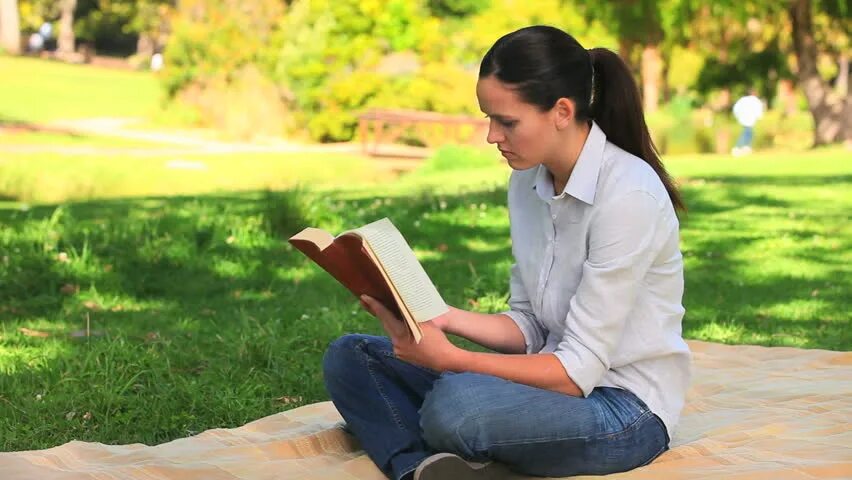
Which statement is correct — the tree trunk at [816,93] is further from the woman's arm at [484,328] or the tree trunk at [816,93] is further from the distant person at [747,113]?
the woman's arm at [484,328]

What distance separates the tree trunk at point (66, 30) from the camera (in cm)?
4953

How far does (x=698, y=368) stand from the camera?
15.1 ft

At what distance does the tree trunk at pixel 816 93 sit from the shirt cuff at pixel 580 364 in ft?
59.7

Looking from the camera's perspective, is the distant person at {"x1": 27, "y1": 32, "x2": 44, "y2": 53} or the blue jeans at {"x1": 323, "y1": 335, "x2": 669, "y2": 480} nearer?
the blue jeans at {"x1": 323, "y1": 335, "x2": 669, "y2": 480}

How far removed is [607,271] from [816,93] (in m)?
18.6

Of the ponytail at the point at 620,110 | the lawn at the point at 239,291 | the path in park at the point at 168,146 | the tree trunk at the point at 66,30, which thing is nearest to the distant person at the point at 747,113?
the path in park at the point at 168,146

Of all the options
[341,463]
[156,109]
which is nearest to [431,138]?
[156,109]

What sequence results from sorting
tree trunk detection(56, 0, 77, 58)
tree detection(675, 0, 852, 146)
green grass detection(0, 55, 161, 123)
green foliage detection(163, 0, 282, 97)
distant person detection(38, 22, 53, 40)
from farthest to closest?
distant person detection(38, 22, 53, 40)
tree trunk detection(56, 0, 77, 58)
green grass detection(0, 55, 161, 123)
green foliage detection(163, 0, 282, 97)
tree detection(675, 0, 852, 146)

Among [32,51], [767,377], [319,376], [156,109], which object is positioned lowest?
[32,51]

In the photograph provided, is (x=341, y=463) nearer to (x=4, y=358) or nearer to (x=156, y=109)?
(x=4, y=358)

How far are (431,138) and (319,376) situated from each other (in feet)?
57.1

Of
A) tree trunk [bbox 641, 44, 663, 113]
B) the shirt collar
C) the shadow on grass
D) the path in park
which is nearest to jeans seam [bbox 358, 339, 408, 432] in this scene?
the shirt collar

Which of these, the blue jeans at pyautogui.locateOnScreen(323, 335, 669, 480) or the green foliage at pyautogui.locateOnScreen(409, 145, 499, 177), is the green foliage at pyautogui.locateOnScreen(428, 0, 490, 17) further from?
the blue jeans at pyautogui.locateOnScreen(323, 335, 669, 480)

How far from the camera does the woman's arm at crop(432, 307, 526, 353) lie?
319 centimetres
